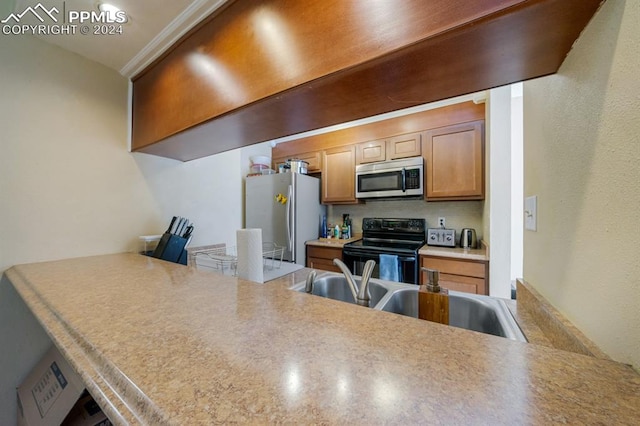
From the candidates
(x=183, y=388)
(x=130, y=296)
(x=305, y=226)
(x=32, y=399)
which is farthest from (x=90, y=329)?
(x=305, y=226)

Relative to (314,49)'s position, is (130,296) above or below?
below

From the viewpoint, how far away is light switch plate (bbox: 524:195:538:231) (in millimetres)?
769

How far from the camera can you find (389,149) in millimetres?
2492

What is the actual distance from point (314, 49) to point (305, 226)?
2144mm

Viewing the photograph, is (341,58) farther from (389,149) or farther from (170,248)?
(389,149)

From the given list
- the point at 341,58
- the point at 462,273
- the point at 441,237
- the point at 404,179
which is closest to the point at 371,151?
the point at 404,179

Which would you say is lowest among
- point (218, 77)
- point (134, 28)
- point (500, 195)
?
point (500, 195)

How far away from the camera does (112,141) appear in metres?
1.47

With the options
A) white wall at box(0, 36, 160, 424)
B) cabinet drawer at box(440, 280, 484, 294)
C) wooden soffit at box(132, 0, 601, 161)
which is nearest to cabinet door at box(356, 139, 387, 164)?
cabinet drawer at box(440, 280, 484, 294)

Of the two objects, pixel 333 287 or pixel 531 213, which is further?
pixel 333 287

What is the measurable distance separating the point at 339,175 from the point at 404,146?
0.81 m

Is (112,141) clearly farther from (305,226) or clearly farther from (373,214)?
(373,214)

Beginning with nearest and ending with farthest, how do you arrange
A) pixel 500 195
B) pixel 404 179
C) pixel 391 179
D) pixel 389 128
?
pixel 500 195 → pixel 404 179 → pixel 391 179 → pixel 389 128

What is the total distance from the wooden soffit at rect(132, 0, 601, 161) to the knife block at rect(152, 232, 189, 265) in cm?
63
